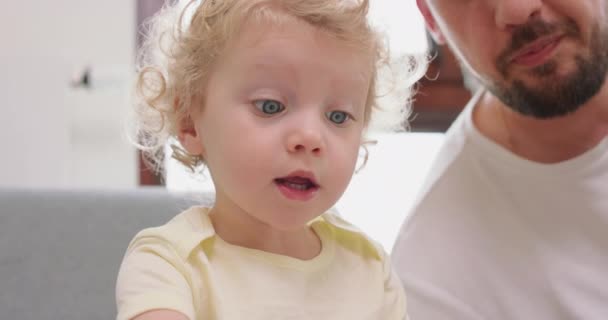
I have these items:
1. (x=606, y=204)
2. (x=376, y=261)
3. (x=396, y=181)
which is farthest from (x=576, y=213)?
(x=396, y=181)

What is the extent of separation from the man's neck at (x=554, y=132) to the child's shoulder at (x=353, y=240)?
562 millimetres

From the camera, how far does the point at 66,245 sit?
4.53ft

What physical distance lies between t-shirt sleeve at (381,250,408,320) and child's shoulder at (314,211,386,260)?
1 centimetres

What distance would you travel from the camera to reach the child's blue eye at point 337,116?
904 mm

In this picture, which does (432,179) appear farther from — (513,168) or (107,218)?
(107,218)

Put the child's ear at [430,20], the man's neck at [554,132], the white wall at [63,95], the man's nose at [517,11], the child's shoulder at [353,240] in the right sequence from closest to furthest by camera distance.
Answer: the child's shoulder at [353,240]
the man's nose at [517,11]
the man's neck at [554,132]
the child's ear at [430,20]
the white wall at [63,95]

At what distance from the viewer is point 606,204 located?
53.2 inches

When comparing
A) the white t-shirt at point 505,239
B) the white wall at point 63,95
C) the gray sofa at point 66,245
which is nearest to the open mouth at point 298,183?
the gray sofa at point 66,245

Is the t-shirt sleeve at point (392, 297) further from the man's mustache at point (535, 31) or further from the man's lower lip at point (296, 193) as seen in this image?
the man's mustache at point (535, 31)

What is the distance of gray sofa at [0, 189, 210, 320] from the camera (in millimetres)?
1326

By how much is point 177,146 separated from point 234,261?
0.21 m

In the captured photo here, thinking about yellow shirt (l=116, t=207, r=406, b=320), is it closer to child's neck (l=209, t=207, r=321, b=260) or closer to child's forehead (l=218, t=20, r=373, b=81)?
child's neck (l=209, t=207, r=321, b=260)

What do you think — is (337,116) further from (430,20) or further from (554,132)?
(430,20)

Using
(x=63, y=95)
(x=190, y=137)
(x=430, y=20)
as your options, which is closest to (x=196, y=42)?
(x=190, y=137)
